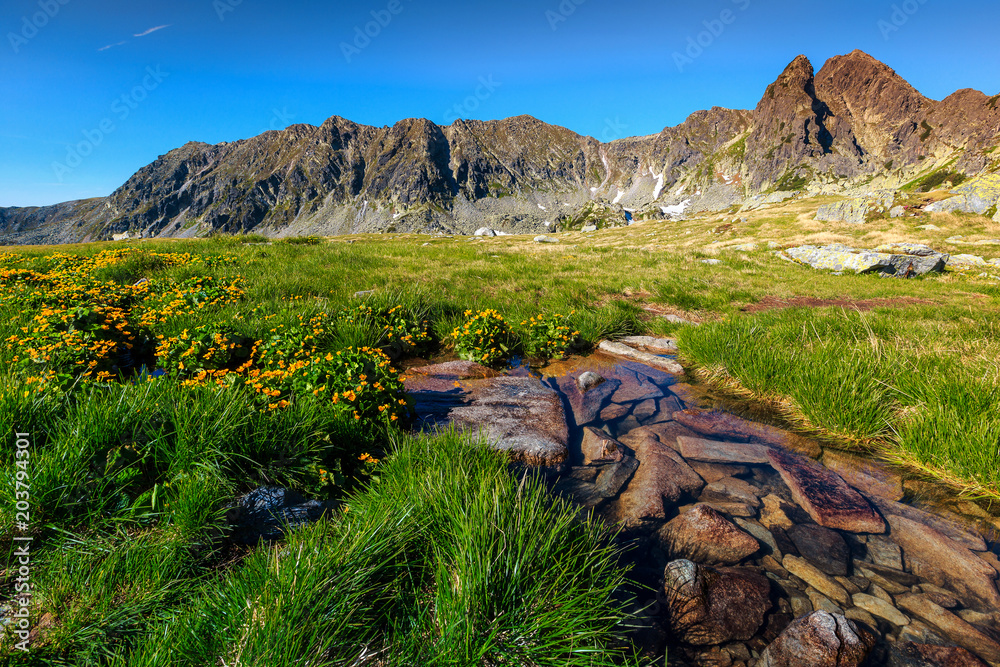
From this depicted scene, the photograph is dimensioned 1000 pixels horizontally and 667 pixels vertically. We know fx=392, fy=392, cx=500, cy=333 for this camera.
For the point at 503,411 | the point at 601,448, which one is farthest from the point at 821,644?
the point at 503,411

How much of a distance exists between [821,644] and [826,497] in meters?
1.80

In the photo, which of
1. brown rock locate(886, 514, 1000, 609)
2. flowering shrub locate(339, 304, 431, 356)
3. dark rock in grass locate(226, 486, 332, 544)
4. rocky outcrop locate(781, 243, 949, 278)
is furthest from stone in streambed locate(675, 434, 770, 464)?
rocky outcrop locate(781, 243, 949, 278)

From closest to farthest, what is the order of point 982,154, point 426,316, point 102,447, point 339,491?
1. point 102,447
2. point 339,491
3. point 426,316
4. point 982,154

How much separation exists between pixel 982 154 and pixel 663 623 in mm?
301916

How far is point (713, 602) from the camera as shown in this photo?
279 cm

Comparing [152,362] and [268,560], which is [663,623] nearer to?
[268,560]

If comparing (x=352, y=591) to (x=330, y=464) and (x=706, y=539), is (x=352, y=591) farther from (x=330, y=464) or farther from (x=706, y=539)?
(x=706, y=539)

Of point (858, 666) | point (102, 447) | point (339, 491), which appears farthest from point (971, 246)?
point (102, 447)

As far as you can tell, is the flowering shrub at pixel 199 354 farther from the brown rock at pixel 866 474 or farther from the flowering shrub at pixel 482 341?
the brown rock at pixel 866 474

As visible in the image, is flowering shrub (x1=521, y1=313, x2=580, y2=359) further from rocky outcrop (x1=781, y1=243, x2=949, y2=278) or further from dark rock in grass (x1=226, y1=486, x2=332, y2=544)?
rocky outcrop (x1=781, y1=243, x2=949, y2=278)

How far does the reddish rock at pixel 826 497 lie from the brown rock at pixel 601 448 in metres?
1.70

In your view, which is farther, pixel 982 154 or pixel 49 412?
pixel 982 154

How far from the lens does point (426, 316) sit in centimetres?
884

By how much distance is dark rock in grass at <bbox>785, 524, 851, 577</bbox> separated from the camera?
3183mm
